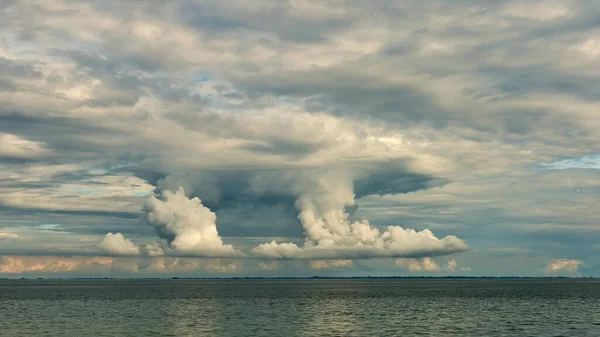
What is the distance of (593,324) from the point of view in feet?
320

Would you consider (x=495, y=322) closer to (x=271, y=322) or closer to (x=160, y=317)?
(x=271, y=322)

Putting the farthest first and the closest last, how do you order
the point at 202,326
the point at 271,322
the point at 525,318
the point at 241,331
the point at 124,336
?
the point at 525,318, the point at 271,322, the point at 202,326, the point at 241,331, the point at 124,336

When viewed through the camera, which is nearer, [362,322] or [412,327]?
[412,327]

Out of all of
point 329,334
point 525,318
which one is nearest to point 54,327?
point 329,334

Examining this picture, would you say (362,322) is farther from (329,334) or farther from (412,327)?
(329,334)

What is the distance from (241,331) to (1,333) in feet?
115

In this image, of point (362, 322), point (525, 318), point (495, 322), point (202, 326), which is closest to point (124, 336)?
point (202, 326)

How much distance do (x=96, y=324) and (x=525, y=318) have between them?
76778 millimetres

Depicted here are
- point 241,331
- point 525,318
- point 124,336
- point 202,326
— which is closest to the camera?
point 124,336

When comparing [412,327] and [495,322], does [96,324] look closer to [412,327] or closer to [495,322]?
[412,327]

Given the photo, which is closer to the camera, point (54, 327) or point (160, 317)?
point (54, 327)

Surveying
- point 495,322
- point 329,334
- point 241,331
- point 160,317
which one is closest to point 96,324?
point 160,317

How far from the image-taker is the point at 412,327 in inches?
3679

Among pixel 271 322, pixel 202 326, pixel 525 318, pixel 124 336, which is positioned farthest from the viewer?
pixel 525 318
